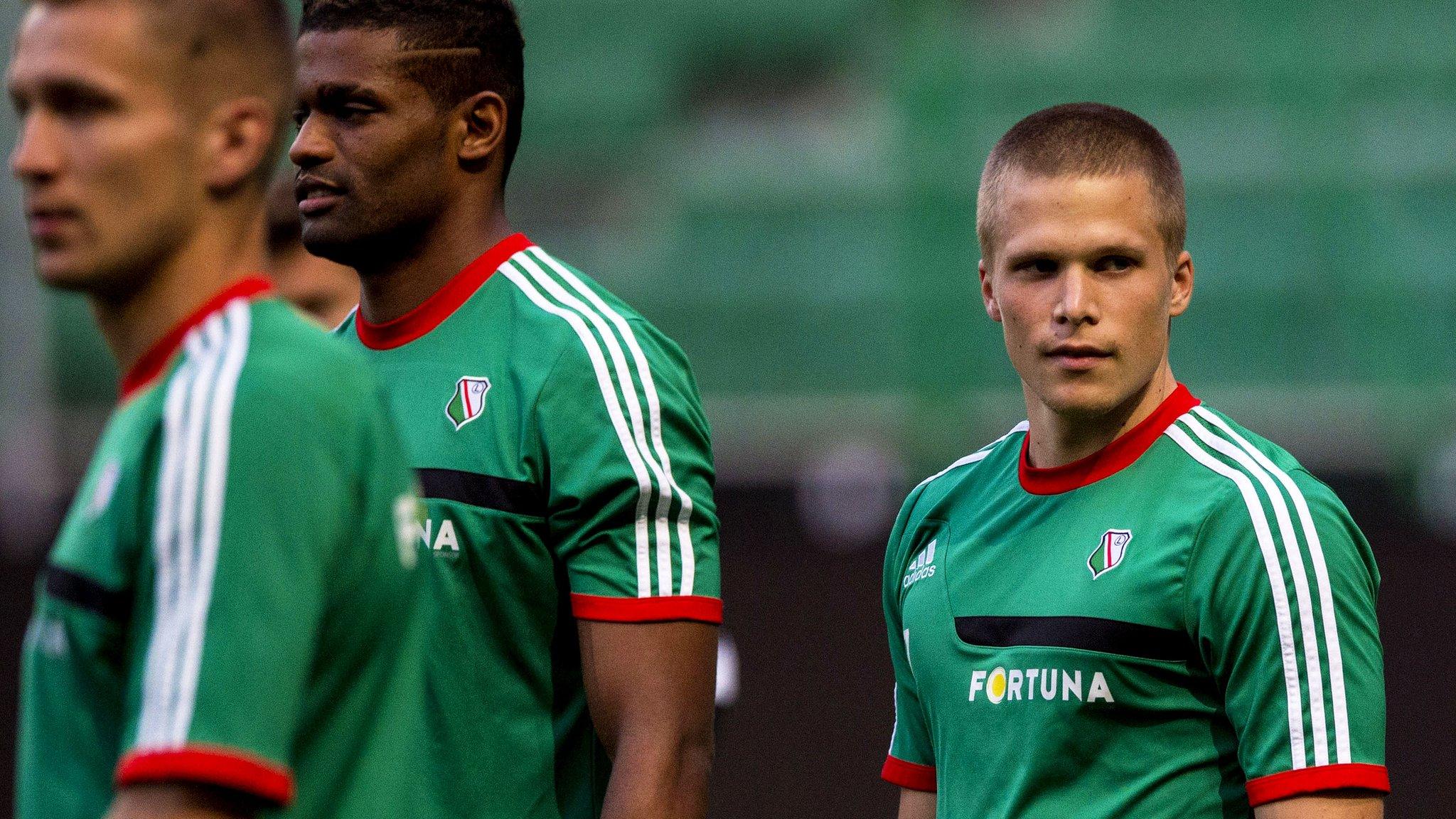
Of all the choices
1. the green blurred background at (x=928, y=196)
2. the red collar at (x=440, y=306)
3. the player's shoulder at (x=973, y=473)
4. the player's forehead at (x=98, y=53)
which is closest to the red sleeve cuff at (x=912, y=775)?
the player's shoulder at (x=973, y=473)

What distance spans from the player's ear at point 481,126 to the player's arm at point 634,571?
15.9 inches

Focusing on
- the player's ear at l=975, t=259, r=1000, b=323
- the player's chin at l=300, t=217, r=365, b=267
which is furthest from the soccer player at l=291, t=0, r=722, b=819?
the player's ear at l=975, t=259, r=1000, b=323

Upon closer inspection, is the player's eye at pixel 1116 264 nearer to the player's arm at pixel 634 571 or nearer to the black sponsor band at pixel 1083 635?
the black sponsor band at pixel 1083 635

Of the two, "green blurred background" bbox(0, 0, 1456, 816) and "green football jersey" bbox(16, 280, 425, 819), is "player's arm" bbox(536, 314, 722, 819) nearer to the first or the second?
"green football jersey" bbox(16, 280, 425, 819)

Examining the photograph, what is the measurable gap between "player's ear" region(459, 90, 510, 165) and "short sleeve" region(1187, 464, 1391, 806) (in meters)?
1.29

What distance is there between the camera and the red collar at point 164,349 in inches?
71.4

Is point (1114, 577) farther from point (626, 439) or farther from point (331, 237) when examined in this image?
point (331, 237)

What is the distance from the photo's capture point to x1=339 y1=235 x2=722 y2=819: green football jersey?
277 centimetres

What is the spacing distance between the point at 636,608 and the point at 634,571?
5 centimetres

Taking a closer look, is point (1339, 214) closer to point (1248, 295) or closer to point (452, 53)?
point (1248, 295)

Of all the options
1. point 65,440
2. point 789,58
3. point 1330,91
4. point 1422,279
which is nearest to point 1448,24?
point 1330,91

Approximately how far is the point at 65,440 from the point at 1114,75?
204 inches

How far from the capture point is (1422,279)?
857 cm

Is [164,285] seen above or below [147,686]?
above
